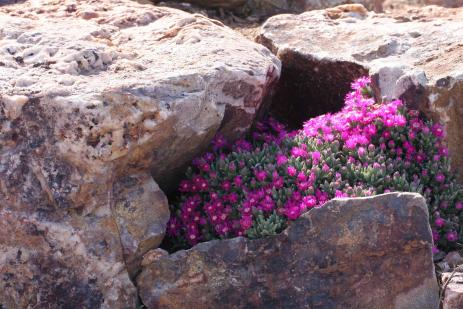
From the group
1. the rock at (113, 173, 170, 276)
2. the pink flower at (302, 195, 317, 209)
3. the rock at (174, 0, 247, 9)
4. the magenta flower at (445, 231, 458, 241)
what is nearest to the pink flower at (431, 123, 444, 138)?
the magenta flower at (445, 231, 458, 241)

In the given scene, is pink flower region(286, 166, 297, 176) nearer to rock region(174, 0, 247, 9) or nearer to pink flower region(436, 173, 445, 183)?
pink flower region(436, 173, 445, 183)

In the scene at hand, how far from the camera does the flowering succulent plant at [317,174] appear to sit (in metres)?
4.07

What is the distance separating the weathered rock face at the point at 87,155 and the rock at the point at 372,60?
1.30 metres

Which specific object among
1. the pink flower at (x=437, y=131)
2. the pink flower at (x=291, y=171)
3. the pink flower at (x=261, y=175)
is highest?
the pink flower at (x=437, y=131)

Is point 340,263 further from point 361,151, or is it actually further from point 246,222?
point 361,151

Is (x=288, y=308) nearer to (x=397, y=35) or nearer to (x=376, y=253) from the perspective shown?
(x=376, y=253)

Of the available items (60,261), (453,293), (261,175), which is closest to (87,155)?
(60,261)

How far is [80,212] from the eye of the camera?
152 inches

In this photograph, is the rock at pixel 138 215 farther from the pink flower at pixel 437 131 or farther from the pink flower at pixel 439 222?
the pink flower at pixel 437 131

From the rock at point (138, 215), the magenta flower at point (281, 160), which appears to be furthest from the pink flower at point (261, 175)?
the rock at point (138, 215)

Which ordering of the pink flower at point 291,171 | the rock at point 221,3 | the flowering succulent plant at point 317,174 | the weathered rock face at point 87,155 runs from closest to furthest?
the weathered rock face at point 87,155 < the flowering succulent plant at point 317,174 < the pink flower at point 291,171 < the rock at point 221,3

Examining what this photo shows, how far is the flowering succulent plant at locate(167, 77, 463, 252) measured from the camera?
4074mm

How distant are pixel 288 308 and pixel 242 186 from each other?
33.0 inches

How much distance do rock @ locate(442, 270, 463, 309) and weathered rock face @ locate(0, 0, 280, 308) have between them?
1.66m
